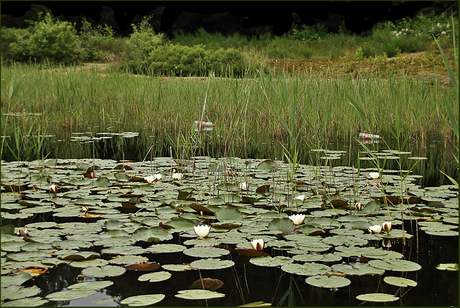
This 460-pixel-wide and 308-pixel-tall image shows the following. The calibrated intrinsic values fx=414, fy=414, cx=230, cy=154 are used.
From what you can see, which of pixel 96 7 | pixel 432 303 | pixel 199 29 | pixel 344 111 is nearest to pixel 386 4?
pixel 199 29

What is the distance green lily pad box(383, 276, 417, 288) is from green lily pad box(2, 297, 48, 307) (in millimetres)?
1125

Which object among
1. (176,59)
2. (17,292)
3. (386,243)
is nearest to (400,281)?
(386,243)

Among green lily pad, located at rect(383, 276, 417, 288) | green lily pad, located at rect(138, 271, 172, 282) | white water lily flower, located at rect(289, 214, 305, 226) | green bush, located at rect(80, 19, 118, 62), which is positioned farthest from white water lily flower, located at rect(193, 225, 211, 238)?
→ green bush, located at rect(80, 19, 118, 62)

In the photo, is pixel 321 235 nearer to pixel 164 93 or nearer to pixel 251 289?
pixel 251 289

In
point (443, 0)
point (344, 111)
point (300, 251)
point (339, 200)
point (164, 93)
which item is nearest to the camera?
point (300, 251)

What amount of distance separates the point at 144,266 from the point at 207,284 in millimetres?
269

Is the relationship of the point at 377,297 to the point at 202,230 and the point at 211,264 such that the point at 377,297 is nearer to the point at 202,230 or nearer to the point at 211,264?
the point at 211,264

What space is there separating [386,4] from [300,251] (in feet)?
50.0

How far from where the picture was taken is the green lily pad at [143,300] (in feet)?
4.13

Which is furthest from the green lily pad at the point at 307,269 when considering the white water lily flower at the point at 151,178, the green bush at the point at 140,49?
the green bush at the point at 140,49

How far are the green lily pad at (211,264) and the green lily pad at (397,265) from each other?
0.54m

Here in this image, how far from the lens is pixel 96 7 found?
16.0 metres

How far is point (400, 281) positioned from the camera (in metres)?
→ 1.42

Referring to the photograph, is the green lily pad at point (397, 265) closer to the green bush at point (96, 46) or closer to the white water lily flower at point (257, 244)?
the white water lily flower at point (257, 244)
